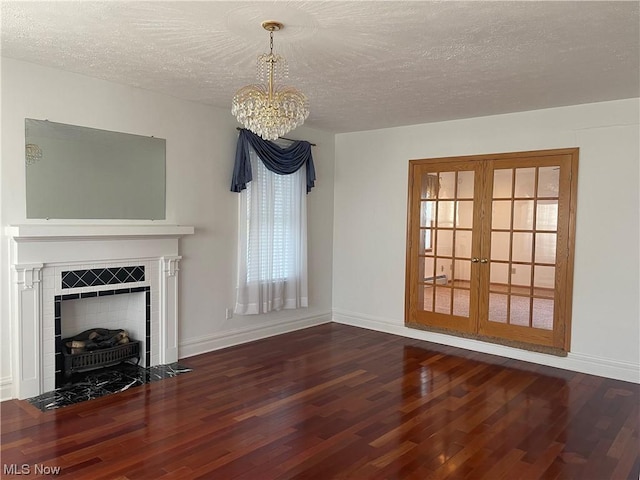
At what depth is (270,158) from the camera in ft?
18.0

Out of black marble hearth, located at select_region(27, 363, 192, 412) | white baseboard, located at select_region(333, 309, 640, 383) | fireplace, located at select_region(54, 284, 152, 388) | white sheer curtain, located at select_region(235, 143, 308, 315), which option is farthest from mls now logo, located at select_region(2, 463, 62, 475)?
white baseboard, located at select_region(333, 309, 640, 383)

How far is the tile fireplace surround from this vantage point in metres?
3.72

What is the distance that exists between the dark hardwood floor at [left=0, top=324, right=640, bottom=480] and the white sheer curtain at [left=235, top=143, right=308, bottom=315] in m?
0.92

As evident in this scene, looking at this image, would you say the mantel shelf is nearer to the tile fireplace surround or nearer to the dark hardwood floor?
the tile fireplace surround

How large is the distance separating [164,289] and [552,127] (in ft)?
13.6

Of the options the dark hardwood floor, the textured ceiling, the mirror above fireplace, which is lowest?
the dark hardwood floor

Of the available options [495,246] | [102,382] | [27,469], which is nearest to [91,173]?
[102,382]

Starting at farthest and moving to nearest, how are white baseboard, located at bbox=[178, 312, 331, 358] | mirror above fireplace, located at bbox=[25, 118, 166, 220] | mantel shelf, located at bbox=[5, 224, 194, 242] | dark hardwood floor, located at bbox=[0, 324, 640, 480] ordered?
white baseboard, located at bbox=[178, 312, 331, 358], mirror above fireplace, located at bbox=[25, 118, 166, 220], mantel shelf, located at bbox=[5, 224, 194, 242], dark hardwood floor, located at bbox=[0, 324, 640, 480]

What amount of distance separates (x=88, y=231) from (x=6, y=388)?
4.38 ft

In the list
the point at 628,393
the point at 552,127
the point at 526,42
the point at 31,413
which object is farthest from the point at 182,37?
the point at 628,393

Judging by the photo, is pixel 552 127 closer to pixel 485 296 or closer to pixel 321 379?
pixel 485 296

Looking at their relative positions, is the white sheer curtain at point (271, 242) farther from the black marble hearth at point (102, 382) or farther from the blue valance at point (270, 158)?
the black marble hearth at point (102, 382)

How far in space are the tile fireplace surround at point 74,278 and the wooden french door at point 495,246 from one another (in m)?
2.83

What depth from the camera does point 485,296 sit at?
5.36 meters
